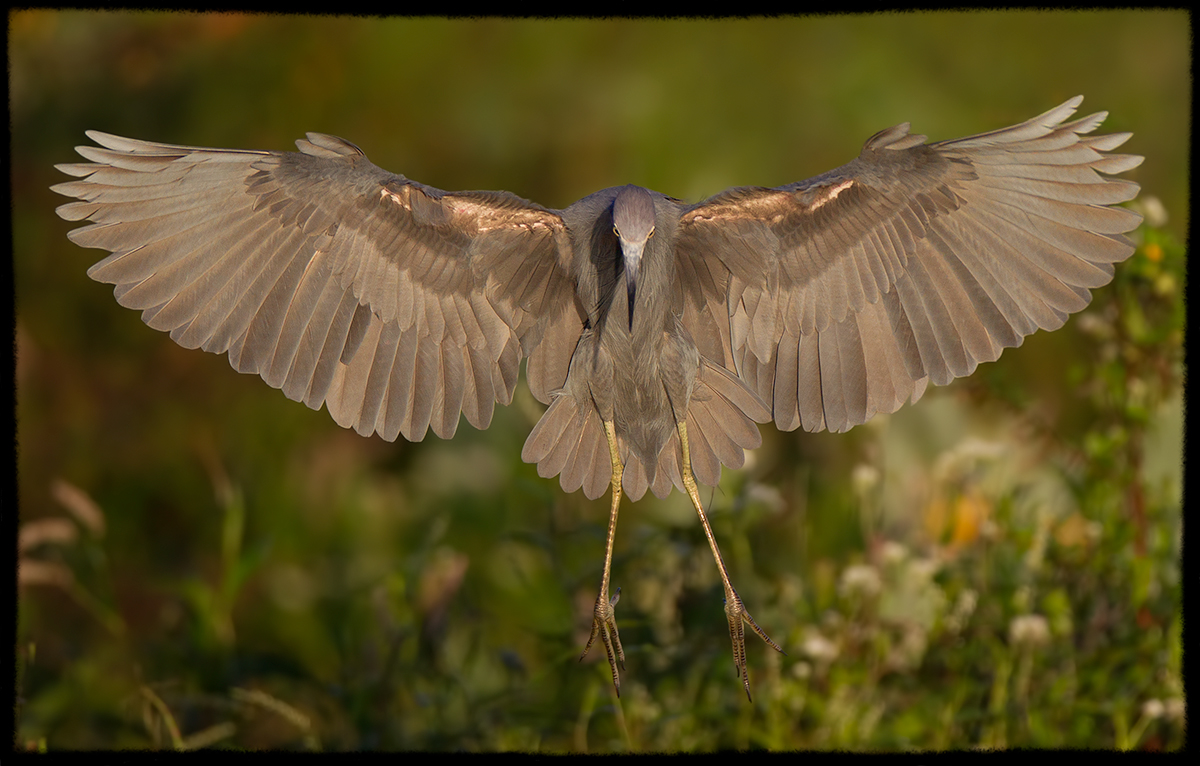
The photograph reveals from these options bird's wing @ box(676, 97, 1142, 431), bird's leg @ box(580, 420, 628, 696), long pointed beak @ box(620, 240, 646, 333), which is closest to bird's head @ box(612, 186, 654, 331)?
long pointed beak @ box(620, 240, 646, 333)

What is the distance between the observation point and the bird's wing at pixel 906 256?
2.55m

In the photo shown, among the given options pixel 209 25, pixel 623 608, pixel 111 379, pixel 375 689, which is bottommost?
pixel 375 689

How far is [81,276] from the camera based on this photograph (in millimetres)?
4895

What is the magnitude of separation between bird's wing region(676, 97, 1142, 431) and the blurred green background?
471mm

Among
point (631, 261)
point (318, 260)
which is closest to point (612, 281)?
point (631, 261)

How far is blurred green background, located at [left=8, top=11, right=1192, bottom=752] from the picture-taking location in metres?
3.15

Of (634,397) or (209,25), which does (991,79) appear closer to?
(634,397)

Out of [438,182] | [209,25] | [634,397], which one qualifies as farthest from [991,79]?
[209,25]

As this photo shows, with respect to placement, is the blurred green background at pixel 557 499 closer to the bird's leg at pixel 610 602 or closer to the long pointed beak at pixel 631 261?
the bird's leg at pixel 610 602

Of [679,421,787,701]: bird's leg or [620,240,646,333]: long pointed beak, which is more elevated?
[620,240,646,333]: long pointed beak

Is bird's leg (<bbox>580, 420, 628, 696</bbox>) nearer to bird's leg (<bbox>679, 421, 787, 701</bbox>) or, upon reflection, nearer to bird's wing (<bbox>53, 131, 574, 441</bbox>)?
bird's leg (<bbox>679, 421, 787, 701</bbox>)

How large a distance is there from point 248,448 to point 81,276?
3.55 feet

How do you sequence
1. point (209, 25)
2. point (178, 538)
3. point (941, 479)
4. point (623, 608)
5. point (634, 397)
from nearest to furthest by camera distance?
point (634, 397)
point (623, 608)
point (941, 479)
point (178, 538)
point (209, 25)

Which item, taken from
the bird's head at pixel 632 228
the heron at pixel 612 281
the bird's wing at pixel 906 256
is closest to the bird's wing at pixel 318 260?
the heron at pixel 612 281
